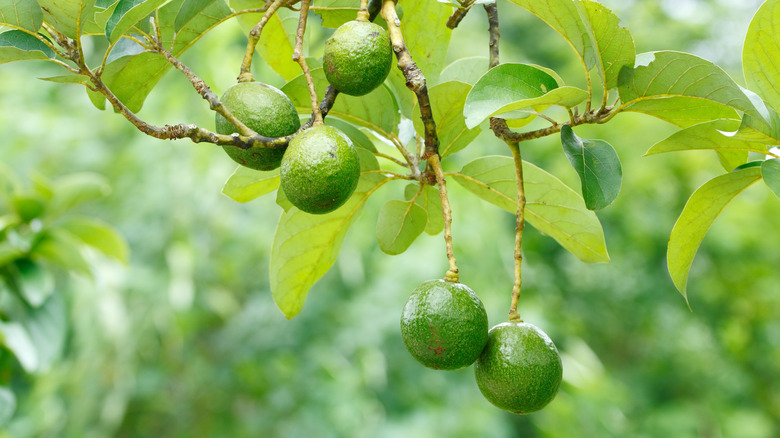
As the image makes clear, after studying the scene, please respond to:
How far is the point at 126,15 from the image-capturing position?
0.66 m

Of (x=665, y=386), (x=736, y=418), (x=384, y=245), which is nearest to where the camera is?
(x=384, y=245)

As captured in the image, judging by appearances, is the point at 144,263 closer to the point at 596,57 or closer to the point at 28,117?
the point at 28,117

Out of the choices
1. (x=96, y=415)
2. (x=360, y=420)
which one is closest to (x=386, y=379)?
(x=360, y=420)

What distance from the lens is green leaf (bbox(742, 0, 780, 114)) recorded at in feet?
2.31

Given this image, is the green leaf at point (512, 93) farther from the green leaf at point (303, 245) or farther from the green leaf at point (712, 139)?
the green leaf at point (303, 245)

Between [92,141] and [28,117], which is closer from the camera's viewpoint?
[28,117]

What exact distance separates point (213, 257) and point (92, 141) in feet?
3.62

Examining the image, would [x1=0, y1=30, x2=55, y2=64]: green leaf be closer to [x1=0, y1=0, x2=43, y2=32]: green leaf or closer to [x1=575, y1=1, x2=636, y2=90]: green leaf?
[x1=0, y1=0, x2=43, y2=32]: green leaf

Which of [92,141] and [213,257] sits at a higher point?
[92,141]

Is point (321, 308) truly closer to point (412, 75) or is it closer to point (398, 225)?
point (398, 225)

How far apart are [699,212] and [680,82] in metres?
0.18

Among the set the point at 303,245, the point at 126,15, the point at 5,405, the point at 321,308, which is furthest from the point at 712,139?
the point at 321,308

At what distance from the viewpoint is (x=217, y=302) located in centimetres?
358

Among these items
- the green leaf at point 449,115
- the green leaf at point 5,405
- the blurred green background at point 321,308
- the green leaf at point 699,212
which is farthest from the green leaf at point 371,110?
the blurred green background at point 321,308
